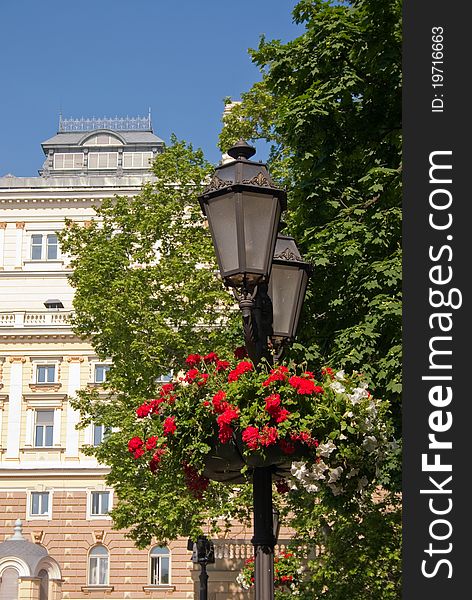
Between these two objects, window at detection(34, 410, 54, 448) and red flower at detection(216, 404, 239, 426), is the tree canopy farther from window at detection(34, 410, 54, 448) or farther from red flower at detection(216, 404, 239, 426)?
window at detection(34, 410, 54, 448)

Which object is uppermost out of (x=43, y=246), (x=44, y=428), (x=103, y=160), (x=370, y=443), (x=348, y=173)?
(x=103, y=160)

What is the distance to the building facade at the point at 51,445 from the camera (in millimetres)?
47781

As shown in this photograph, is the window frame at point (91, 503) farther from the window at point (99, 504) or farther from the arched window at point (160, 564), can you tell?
the arched window at point (160, 564)

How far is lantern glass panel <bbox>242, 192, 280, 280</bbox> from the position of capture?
8.66 metres

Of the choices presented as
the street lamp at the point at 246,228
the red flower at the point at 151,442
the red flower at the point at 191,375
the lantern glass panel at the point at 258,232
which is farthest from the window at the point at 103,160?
the lantern glass panel at the point at 258,232

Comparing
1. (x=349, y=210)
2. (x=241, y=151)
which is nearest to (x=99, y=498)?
(x=349, y=210)

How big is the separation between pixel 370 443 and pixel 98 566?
40.6 metres

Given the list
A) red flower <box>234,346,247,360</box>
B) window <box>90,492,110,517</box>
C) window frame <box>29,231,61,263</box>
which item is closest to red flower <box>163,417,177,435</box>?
red flower <box>234,346,247,360</box>

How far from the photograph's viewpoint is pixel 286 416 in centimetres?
856

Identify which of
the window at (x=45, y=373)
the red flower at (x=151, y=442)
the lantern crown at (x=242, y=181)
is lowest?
the red flower at (x=151, y=442)

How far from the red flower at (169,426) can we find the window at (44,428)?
41.3m

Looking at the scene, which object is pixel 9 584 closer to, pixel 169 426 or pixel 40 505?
pixel 40 505

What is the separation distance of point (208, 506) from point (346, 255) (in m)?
12.7

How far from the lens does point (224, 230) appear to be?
28.7ft
